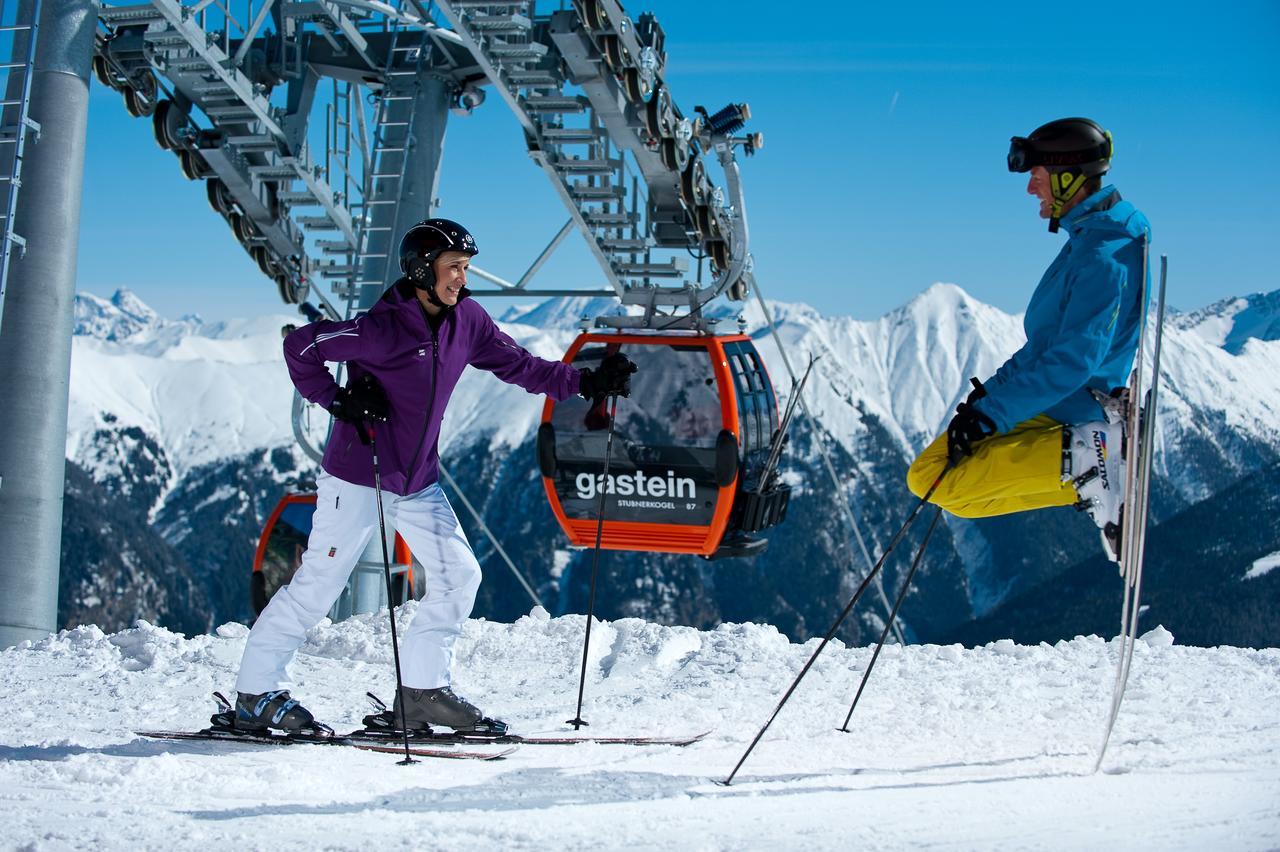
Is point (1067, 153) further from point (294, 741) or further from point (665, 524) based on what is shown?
point (665, 524)

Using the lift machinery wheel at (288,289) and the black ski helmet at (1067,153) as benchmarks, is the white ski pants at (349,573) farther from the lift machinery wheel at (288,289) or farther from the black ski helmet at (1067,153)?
the lift machinery wheel at (288,289)

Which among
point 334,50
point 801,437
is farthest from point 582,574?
point 334,50

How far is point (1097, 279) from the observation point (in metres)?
4.93

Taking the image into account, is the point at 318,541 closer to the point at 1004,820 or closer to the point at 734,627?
the point at 1004,820

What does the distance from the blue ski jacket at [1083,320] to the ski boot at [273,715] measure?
3.04m

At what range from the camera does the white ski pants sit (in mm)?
5684

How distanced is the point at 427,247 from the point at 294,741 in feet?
6.92

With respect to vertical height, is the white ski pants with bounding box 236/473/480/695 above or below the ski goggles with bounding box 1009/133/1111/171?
below

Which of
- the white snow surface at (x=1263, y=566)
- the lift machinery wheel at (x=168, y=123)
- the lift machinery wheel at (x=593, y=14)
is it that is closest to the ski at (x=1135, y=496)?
the lift machinery wheel at (x=593, y=14)

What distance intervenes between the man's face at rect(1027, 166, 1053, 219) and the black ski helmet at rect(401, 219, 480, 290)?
2.30m

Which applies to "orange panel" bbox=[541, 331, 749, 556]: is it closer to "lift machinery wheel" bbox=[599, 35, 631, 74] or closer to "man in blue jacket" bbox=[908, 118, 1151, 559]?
"lift machinery wheel" bbox=[599, 35, 631, 74]

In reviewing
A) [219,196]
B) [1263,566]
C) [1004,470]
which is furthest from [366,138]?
[1263,566]

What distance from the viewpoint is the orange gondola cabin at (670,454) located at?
10.2m

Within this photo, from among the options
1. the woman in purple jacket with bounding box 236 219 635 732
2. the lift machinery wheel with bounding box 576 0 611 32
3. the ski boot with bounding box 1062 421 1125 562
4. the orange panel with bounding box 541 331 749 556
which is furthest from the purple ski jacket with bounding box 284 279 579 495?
the lift machinery wheel with bounding box 576 0 611 32
